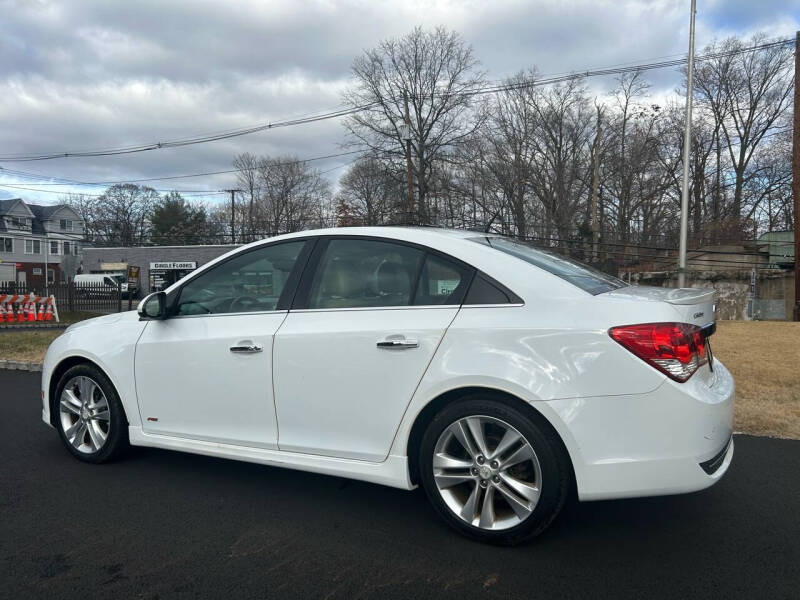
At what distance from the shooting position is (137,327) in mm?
4176

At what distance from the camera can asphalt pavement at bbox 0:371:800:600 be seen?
8.93 ft

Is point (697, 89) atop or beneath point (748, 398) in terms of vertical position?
atop

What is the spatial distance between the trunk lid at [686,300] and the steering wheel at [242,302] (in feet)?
7.02

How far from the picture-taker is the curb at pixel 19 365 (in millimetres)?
9594

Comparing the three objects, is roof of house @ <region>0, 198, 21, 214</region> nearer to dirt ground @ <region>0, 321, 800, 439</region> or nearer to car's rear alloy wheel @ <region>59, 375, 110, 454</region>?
dirt ground @ <region>0, 321, 800, 439</region>

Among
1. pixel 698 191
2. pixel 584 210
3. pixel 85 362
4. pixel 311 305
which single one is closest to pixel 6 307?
pixel 85 362

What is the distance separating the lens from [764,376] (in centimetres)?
778

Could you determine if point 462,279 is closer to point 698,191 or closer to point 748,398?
point 748,398

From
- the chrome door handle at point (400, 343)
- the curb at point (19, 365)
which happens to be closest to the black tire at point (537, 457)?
the chrome door handle at point (400, 343)

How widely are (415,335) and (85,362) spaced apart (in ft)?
8.92

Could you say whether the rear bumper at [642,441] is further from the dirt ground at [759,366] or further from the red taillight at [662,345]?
the dirt ground at [759,366]

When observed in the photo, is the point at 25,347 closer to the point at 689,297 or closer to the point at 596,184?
the point at 689,297

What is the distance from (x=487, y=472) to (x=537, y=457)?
280 millimetres

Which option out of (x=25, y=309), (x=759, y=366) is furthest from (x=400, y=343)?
(x=25, y=309)
